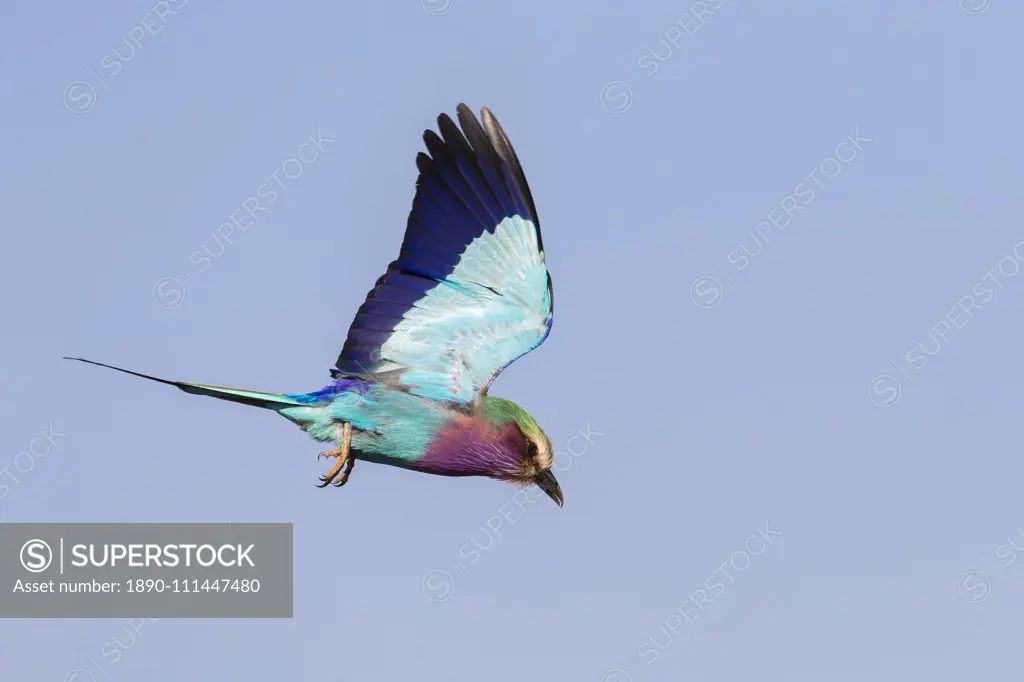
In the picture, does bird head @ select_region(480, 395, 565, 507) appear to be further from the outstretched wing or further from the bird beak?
the outstretched wing

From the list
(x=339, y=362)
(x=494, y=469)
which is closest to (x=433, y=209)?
(x=339, y=362)

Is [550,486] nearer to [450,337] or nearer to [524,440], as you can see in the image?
[524,440]

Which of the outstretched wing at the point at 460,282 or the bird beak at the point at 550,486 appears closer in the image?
the outstretched wing at the point at 460,282

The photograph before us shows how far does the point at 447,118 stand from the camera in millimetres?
11906

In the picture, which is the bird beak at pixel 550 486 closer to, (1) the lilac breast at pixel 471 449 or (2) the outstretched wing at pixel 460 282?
(1) the lilac breast at pixel 471 449

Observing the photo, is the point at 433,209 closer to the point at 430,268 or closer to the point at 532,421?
the point at 430,268

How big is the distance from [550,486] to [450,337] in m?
1.63

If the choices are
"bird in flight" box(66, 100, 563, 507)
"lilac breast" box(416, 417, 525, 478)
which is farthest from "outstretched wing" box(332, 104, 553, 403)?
"lilac breast" box(416, 417, 525, 478)

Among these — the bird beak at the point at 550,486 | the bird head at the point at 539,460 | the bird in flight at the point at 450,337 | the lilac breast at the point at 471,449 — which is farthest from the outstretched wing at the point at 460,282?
the bird beak at the point at 550,486

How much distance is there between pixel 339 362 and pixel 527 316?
1600 millimetres

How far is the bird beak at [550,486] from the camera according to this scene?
1202 centimetres

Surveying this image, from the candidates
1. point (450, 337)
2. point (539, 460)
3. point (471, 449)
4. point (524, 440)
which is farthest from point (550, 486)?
point (450, 337)

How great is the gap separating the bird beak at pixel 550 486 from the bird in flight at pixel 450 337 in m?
0.01

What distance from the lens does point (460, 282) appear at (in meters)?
11.8
